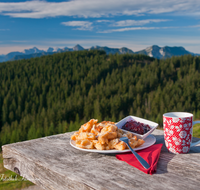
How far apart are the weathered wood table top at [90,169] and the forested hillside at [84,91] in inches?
1962

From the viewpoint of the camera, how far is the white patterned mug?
2129 mm

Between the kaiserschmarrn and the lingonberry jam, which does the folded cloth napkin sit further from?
the lingonberry jam

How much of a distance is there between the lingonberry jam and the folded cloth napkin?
10.3 inches

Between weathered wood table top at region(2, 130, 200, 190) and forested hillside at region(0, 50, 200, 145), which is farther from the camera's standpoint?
forested hillside at region(0, 50, 200, 145)

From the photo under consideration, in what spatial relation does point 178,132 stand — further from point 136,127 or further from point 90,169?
point 90,169

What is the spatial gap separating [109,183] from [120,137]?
79cm

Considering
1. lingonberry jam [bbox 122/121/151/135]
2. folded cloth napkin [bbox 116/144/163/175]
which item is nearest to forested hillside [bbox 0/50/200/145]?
lingonberry jam [bbox 122/121/151/135]

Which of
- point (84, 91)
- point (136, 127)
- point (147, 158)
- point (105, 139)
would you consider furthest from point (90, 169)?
point (84, 91)

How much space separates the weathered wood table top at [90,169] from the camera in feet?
5.26

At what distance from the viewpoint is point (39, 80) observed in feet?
356

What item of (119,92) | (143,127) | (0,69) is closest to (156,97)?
(119,92)

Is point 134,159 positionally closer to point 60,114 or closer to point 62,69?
point 60,114

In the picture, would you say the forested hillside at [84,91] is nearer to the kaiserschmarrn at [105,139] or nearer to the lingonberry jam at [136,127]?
the lingonberry jam at [136,127]

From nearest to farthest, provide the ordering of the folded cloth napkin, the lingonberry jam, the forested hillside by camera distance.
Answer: the folded cloth napkin < the lingonberry jam < the forested hillside
